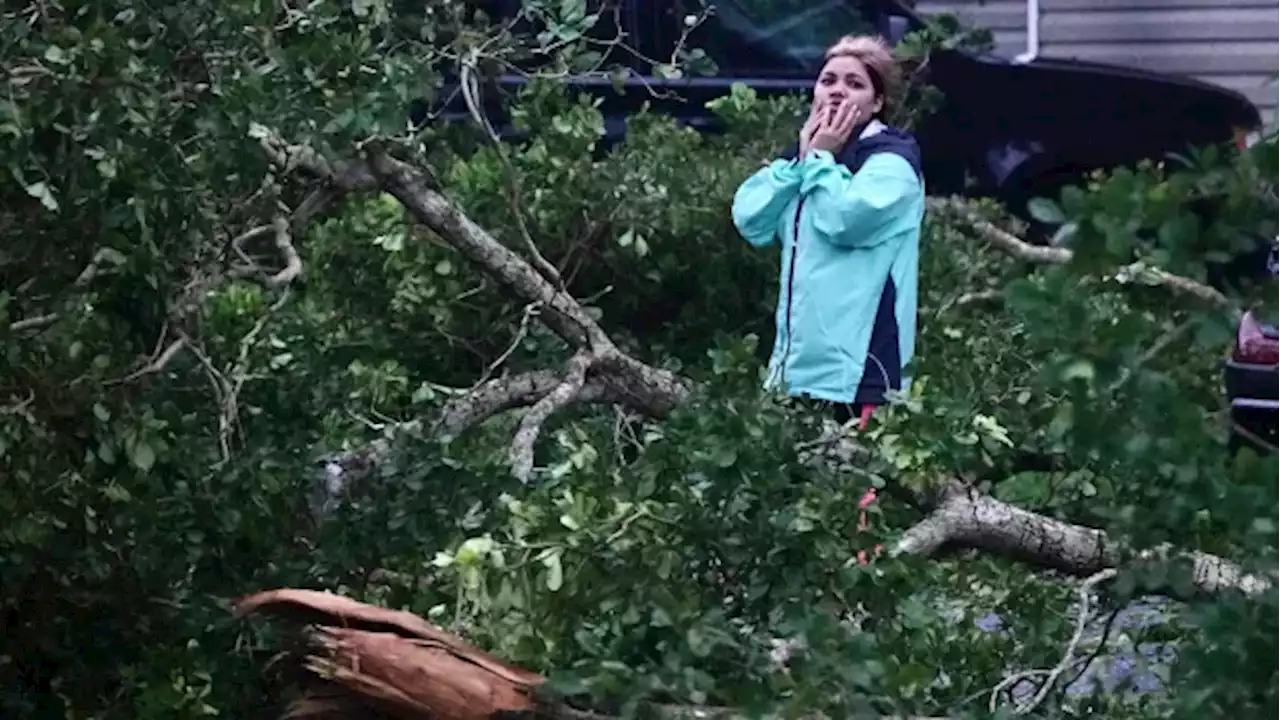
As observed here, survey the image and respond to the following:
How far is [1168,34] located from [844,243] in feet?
29.7

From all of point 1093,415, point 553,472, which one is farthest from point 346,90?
point 1093,415

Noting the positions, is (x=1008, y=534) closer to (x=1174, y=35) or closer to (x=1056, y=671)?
(x=1056, y=671)

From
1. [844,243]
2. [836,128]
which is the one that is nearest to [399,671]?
[844,243]

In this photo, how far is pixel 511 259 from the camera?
4168 mm

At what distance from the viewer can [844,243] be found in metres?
4.46

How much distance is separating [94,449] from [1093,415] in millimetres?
1926

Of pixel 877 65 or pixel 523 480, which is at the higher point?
pixel 877 65

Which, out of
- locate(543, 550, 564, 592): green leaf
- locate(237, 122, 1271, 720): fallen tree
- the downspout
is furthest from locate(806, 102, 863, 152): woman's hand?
the downspout

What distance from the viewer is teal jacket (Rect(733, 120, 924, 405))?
4.41 meters

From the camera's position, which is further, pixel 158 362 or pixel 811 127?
pixel 811 127

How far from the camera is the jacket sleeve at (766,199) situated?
14.7 ft

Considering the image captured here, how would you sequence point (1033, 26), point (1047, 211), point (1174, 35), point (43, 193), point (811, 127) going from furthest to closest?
point (1174, 35)
point (1033, 26)
point (811, 127)
point (43, 193)
point (1047, 211)

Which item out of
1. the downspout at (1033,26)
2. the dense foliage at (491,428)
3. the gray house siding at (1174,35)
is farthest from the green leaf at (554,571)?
the gray house siding at (1174,35)

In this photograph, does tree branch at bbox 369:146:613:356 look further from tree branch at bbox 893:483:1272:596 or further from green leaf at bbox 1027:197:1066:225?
green leaf at bbox 1027:197:1066:225
